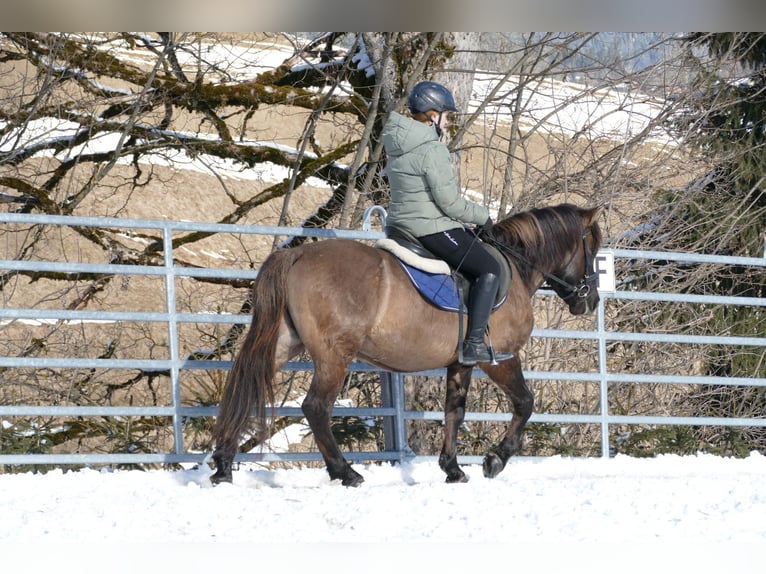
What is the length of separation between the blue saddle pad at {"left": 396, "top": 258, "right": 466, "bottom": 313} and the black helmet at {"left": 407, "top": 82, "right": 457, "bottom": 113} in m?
1.00

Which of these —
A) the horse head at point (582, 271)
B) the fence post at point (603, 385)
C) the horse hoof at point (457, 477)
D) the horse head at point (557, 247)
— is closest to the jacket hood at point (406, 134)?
the horse head at point (557, 247)

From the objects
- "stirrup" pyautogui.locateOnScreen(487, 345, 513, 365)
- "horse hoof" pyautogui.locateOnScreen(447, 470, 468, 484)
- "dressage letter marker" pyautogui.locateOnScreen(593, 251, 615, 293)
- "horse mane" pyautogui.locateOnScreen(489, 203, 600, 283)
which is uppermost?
"horse mane" pyautogui.locateOnScreen(489, 203, 600, 283)

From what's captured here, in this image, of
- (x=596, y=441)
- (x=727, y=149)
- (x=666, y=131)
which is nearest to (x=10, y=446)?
(x=596, y=441)

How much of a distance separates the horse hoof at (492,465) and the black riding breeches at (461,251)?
4.41 ft

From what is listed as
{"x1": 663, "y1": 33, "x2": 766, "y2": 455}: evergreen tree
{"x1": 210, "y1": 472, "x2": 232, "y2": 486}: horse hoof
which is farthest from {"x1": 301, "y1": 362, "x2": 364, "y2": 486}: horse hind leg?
{"x1": 663, "y1": 33, "x2": 766, "y2": 455}: evergreen tree

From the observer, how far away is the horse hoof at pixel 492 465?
7.00 m

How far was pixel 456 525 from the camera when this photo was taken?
17.5 feet

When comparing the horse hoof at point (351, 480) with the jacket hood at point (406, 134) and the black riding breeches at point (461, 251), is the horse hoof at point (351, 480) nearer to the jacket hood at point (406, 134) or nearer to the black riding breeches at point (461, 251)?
the black riding breeches at point (461, 251)

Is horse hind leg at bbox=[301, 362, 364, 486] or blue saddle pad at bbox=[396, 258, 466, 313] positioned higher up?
blue saddle pad at bbox=[396, 258, 466, 313]

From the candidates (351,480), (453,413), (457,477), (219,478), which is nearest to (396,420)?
(453,413)

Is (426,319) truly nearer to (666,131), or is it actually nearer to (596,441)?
(596,441)

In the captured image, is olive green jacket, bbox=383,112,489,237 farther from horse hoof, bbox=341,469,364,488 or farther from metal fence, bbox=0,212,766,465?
horse hoof, bbox=341,469,364,488

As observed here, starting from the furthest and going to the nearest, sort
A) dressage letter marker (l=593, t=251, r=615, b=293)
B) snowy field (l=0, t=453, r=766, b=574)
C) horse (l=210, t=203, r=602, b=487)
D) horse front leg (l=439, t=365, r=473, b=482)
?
dressage letter marker (l=593, t=251, r=615, b=293)
horse front leg (l=439, t=365, r=473, b=482)
horse (l=210, t=203, r=602, b=487)
snowy field (l=0, t=453, r=766, b=574)

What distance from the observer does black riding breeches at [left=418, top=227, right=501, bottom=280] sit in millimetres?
6492
